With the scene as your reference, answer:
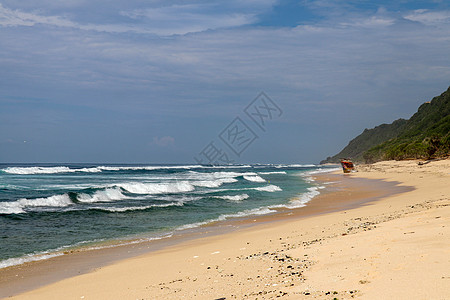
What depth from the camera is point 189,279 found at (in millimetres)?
7016

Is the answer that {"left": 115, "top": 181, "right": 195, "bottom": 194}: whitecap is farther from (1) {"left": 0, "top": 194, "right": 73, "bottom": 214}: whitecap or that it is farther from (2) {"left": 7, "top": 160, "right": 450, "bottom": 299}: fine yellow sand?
(2) {"left": 7, "top": 160, "right": 450, "bottom": 299}: fine yellow sand

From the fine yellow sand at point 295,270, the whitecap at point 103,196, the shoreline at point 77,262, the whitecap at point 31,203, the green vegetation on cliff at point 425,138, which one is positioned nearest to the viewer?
the fine yellow sand at point 295,270

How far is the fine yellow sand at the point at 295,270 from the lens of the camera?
15.8 feet

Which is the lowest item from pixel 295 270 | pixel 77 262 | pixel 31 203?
pixel 295 270

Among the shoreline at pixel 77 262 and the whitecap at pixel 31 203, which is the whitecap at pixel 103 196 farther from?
the shoreline at pixel 77 262

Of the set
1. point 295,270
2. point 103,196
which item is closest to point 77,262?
point 295,270

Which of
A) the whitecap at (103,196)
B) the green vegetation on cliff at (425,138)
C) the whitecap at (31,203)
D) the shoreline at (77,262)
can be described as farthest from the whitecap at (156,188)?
the green vegetation on cliff at (425,138)

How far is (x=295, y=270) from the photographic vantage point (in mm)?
6320

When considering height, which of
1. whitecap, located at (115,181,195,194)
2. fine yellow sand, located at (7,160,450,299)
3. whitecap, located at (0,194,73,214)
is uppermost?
whitecap, located at (0,194,73,214)

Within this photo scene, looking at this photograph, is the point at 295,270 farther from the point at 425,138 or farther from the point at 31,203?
the point at 425,138

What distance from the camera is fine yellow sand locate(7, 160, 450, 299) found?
190 inches

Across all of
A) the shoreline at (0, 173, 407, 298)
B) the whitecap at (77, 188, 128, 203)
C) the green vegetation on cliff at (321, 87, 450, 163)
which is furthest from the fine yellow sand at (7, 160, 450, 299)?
the green vegetation on cliff at (321, 87, 450, 163)

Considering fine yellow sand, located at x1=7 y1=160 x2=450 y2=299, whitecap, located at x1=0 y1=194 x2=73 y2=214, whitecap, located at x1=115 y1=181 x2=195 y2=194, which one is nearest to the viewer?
fine yellow sand, located at x1=7 y1=160 x2=450 y2=299

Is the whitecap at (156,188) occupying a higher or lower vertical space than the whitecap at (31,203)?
lower
